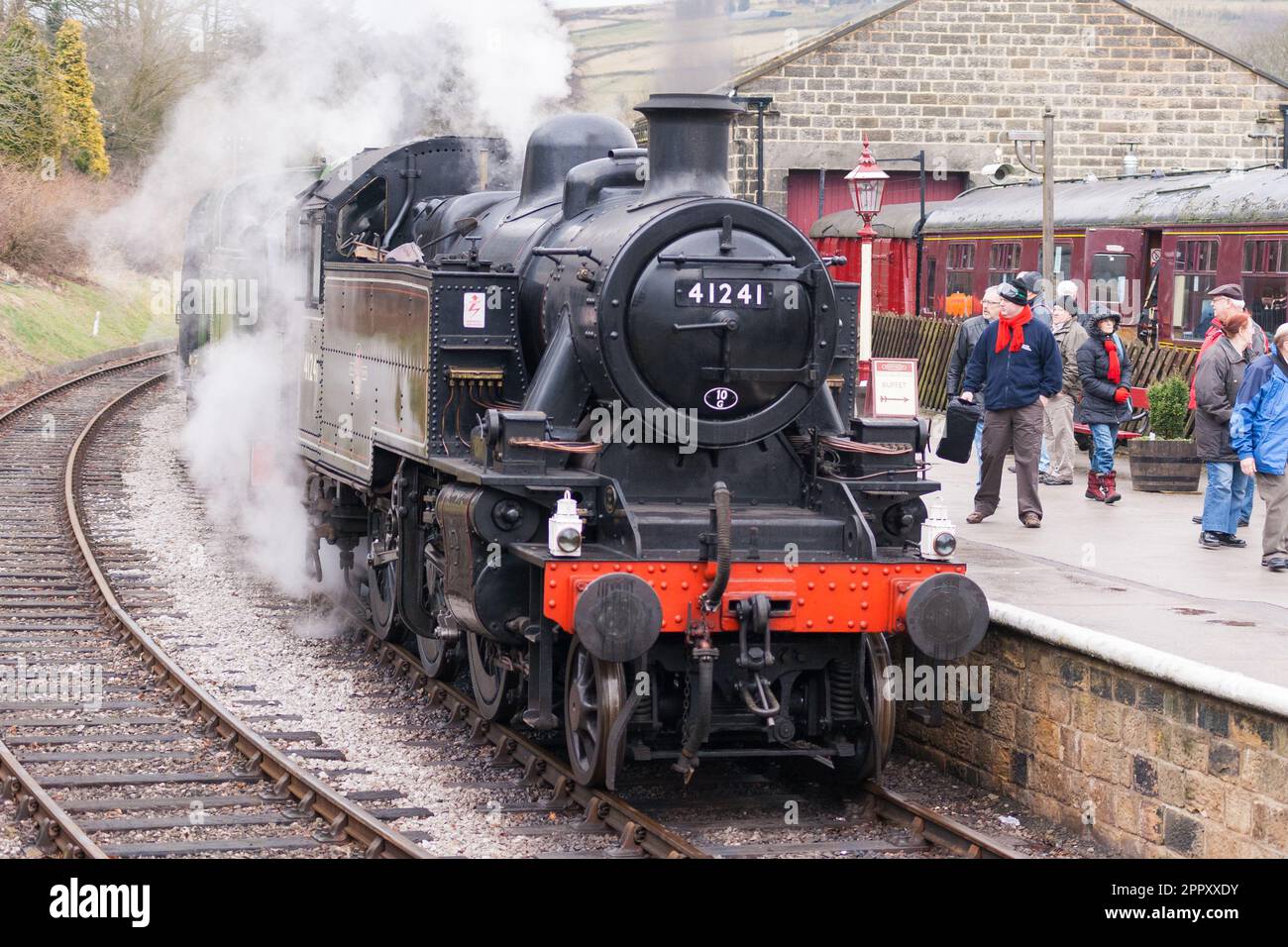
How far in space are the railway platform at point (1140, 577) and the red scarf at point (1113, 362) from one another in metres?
0.97

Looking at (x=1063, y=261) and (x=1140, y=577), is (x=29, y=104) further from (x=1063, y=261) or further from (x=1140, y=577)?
(x=1140, y=577)

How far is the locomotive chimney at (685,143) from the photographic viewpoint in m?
7.61

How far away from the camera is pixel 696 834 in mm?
6852

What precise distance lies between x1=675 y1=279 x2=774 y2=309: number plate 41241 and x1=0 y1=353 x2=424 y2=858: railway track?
2499mm

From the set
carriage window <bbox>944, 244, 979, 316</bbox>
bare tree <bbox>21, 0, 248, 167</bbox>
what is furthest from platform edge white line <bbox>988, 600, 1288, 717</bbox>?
bare tree <bbox>21, 0, 248, 167</bbox>

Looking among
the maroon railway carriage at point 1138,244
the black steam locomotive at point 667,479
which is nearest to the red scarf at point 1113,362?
the maroon railway carriage at point 1138,244

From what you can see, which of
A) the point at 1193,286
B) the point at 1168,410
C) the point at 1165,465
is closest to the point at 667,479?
the point at 1165,465

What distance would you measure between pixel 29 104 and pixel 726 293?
32021 millimetres

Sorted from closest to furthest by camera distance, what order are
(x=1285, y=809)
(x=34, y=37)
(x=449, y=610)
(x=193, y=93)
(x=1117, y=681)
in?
(x=1285, y=809), (x=1117, y=681), (x=449, y=610), (x=34, y=37), (x=193, y=93)

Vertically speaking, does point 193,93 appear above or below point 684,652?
above

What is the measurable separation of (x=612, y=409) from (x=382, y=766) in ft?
6.48

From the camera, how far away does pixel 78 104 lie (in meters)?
40.3

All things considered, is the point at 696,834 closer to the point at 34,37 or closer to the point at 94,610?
the point at 94,610

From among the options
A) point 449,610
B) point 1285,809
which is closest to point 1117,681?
point 1285,809
